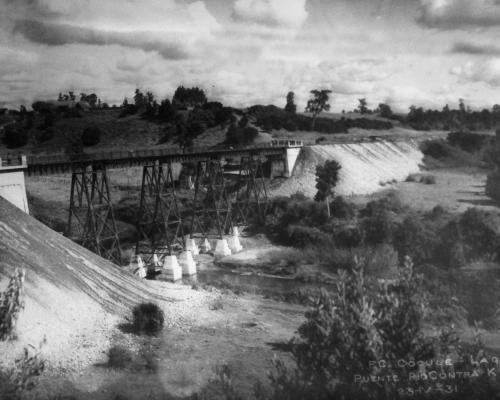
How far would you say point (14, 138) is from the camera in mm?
66438

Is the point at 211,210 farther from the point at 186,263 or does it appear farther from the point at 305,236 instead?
the point at 305,236

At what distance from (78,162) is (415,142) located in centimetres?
5357

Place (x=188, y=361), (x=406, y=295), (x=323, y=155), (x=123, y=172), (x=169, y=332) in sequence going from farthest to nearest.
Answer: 1. (x=123, y=172)
2. (x=323, y=155)
3. (x=169, y=332)
4. (x=188, y=361)
5. (x=406, y=295)

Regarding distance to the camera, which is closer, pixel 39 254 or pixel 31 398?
pixel 31 398

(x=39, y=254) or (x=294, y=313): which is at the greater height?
→ (x=39, y=254)

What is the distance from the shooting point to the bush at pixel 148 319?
674 inches

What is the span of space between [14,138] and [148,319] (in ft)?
192

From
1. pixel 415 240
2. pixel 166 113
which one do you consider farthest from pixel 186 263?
pixel 166 113

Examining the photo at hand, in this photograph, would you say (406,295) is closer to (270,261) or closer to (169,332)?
(169,332)

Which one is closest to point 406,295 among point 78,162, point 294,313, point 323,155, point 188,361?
point 188,361

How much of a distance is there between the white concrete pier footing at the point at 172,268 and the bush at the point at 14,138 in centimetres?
4901

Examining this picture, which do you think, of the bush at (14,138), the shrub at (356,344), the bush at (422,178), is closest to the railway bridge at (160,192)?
the bush at (422,178)

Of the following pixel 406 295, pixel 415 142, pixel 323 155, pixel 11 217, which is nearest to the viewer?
pixel 406 295

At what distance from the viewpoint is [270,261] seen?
32.2m
